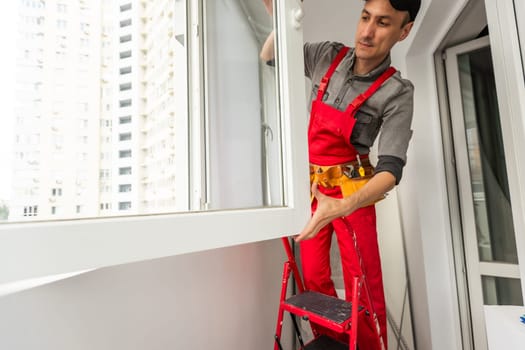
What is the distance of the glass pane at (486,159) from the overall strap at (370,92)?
0.63 meters

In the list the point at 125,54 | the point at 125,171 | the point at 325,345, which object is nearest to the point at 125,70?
the point at 125,54

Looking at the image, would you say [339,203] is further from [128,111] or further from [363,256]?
[128,111]

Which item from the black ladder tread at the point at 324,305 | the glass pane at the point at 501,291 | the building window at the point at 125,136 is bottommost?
the glass pane at the point at 501,291

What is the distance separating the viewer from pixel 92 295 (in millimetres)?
617

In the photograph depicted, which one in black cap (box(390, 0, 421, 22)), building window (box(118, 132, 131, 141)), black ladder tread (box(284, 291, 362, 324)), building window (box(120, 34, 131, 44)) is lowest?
black ladder tread (box(284, 291, 362, 324))

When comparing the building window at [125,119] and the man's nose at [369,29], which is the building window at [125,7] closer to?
the building window at [125,119]

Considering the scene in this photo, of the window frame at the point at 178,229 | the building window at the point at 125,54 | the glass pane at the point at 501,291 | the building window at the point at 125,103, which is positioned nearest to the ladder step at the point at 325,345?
the window frame at the point at 178,229

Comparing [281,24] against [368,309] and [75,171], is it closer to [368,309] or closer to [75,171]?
[75,171]

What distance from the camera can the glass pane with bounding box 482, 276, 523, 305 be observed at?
52.3 inches

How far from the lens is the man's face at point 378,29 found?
3.56 ft

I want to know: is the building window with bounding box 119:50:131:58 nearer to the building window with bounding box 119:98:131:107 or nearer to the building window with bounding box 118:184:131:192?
the building window with bounding box 119:98:131:107

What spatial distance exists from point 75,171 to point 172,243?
349 mm

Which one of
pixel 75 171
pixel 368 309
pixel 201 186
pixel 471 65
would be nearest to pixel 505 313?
pixel 368 309

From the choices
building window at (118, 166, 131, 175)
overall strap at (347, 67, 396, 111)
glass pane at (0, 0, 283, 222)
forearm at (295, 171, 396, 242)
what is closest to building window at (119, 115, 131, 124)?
glass pane at (0, 0, 283, 222)
